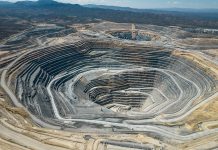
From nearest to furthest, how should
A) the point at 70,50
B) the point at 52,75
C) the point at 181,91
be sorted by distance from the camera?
the point at 181,91, the point at 52,75, the point at 70,50

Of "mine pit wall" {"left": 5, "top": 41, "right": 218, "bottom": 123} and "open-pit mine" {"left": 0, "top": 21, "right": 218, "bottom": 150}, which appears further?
"mine pit wall" {"left": 5, "top": 41, "right": 218, "bottom": 123}

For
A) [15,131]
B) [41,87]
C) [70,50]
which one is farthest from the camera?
[70,50]

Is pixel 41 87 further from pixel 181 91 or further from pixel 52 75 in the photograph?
pixel 181 91

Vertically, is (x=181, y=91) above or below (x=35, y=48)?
below

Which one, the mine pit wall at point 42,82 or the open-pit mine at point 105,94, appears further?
the mine pit wall at point 42,82

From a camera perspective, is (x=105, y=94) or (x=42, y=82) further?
(x=105, y=94)

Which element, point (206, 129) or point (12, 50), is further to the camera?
point (12, 50)

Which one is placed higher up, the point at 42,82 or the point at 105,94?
the point at 42,82

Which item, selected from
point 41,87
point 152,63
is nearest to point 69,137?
point 41,87
